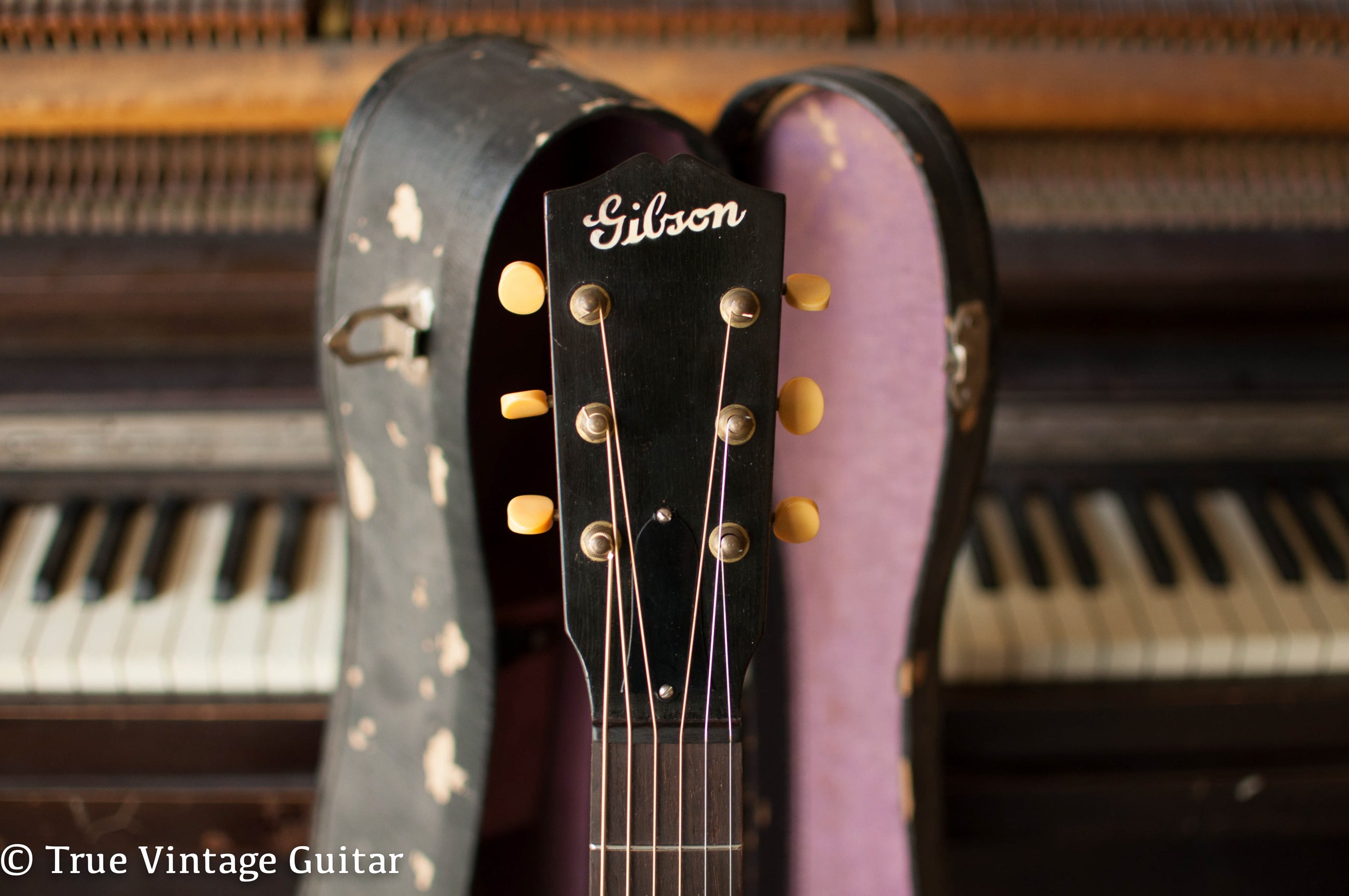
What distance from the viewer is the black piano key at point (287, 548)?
0.94 m

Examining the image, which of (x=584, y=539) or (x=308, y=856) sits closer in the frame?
(x=584, y=539)

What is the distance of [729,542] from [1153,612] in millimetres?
633

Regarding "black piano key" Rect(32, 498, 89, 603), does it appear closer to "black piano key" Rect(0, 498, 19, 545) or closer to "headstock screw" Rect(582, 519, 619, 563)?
"black piano key" Rect(0, 498, 19, 545)

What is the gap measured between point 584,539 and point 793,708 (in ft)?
1.37

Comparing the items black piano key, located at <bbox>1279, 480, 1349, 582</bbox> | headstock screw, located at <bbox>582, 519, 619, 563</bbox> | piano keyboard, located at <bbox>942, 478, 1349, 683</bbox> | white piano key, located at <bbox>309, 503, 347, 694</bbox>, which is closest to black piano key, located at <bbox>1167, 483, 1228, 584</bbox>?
piano keyboard, located at <bbox>942, 478, 1349, 683</bbox>

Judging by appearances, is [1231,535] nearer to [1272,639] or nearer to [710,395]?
[1272,639]

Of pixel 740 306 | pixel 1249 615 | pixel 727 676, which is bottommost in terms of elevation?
pixel 1249 615

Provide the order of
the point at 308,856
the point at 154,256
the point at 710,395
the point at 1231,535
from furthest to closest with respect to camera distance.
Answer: the point at 1231,535
the point at 154,256
the point at 308,856
the point at 710,395

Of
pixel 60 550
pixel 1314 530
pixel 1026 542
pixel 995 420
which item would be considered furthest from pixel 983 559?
pixel 60 550

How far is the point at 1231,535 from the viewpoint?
105 cm

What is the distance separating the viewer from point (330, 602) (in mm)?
945

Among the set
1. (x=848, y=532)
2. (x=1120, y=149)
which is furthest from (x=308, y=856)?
(x=1120, y=149)

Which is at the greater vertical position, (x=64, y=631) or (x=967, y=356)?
(x=967, y=356)

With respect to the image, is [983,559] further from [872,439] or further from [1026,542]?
[872,439]
